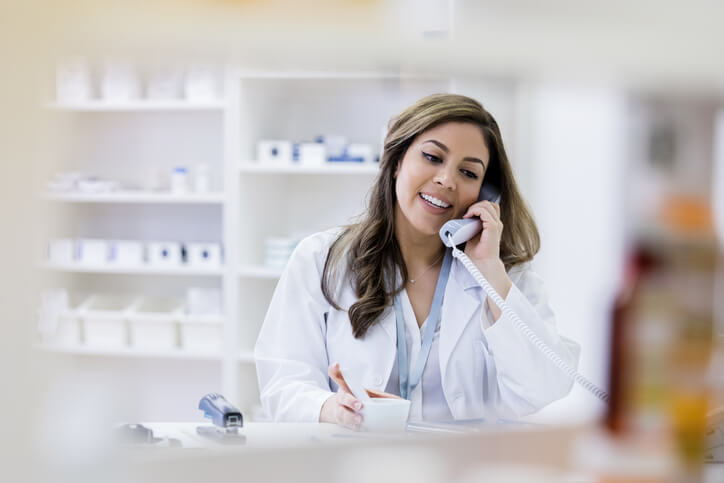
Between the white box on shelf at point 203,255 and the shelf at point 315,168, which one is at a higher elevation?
the shelf at point 315,168

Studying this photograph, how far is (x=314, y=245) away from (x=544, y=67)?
1298 millimetres

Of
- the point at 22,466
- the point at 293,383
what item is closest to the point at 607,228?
the point at 22,466

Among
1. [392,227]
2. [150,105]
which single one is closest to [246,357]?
[150,105]

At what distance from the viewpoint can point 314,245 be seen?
168 cm

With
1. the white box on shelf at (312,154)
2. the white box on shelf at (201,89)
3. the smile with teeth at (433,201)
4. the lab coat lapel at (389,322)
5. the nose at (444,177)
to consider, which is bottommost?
the lab coat lapel at (389,322)

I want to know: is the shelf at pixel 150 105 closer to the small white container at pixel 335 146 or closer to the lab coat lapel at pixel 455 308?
the small white container at pixel 335 146

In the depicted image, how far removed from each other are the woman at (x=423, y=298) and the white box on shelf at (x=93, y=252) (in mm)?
1907

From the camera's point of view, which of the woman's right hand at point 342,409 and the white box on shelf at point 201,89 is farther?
the white box on shelf at point 201,89

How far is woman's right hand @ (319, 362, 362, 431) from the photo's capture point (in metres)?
1.08

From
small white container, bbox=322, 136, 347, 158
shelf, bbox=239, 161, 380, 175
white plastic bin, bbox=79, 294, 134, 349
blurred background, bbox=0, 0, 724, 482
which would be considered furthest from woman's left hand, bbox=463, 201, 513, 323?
white plastic bin, bbox=79, 294, 134, 349

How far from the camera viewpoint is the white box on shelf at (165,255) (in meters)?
3.28

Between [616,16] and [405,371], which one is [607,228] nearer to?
[616,16]

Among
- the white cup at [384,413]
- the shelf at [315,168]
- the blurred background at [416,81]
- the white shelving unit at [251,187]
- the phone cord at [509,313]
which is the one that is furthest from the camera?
the white shelving unit at [251,187]

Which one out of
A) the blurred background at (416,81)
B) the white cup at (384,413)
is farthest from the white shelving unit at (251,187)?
the blurred background at (416,81)
